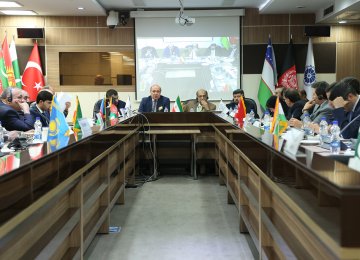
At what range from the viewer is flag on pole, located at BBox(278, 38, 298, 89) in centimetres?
881

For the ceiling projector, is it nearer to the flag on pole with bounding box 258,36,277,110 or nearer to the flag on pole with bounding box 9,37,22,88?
the flag on pole with bounding box 258,36,277,110

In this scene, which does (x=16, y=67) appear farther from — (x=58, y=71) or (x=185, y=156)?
(x=185, y=156)

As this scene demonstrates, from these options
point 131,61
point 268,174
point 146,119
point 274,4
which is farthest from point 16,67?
point 268,174

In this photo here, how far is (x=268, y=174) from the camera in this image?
2.23 metres

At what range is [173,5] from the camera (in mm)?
8602

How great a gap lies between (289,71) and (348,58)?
139cm

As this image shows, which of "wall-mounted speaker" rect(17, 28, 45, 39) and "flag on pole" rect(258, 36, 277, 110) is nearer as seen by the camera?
"wall-mounted speaker" rect(17, 28, 45, 39)

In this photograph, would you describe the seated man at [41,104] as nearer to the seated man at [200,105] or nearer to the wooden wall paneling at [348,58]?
the seated man at [200,105]

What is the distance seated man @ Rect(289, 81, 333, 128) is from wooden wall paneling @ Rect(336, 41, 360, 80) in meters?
3.88


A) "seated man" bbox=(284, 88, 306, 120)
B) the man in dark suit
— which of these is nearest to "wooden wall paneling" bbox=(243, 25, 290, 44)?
the man in dark suit

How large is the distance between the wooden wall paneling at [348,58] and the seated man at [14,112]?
270 inches

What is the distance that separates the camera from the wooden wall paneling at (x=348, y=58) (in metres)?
8.95

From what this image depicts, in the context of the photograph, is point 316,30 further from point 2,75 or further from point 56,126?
point 56,126

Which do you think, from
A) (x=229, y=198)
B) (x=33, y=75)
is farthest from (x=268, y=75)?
(x=33, y=75)
